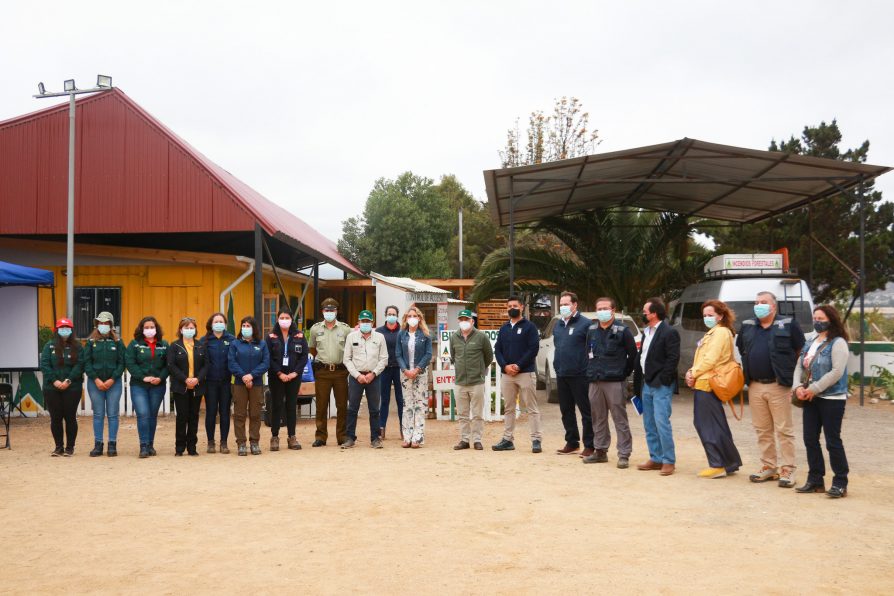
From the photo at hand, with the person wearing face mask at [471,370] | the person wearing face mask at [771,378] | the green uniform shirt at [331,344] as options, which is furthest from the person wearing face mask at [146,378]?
the person wearing face mask at [771,378]

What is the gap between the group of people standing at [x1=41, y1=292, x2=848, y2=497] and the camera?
8.38 meters

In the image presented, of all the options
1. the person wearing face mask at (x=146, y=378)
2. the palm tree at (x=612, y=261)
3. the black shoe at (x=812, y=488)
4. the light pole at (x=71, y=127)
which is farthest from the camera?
the palm tree at (x=612, y=261)

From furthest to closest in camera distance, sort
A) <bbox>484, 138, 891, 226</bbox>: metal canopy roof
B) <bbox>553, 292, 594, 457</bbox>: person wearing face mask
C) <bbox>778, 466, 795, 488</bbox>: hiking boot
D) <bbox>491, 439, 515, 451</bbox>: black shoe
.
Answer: <bbox>484, 138, 891, 226</bbox>: metal canopy roof < <bbox>491, 439, 515, 451</bbox>: black shoe < <bbox>553, 292, 594, 457</bbox>: person wearing face mask < <bbox>778, 466, 795, 488</bbox>: hiking boot

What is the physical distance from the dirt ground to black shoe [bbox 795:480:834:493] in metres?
0.14

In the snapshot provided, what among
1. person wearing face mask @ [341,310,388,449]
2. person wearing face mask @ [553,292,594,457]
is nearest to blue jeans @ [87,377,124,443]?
person wearing face mask @ [341,310,388,449]

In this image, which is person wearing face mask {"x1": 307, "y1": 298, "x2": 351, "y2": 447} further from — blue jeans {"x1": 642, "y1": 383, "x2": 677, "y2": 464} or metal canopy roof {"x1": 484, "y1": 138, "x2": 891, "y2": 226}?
metal canopy roof {"x1": 484, "y1": 138, "x2": 891, "y2": 226}

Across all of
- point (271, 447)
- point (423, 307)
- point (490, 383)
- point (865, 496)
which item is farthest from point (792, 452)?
point (423, 307)

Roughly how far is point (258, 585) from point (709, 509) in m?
3.68

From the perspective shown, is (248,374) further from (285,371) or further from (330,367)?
(330,367)

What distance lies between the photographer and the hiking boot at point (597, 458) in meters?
9.08

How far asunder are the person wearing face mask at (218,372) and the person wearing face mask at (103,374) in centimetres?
102

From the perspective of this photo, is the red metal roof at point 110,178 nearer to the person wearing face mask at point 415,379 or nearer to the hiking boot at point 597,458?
the person wearing face mask at point 415,379

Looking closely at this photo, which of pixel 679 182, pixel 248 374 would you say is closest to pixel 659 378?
pixel 248 374

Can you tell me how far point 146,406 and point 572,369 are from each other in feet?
16.0
